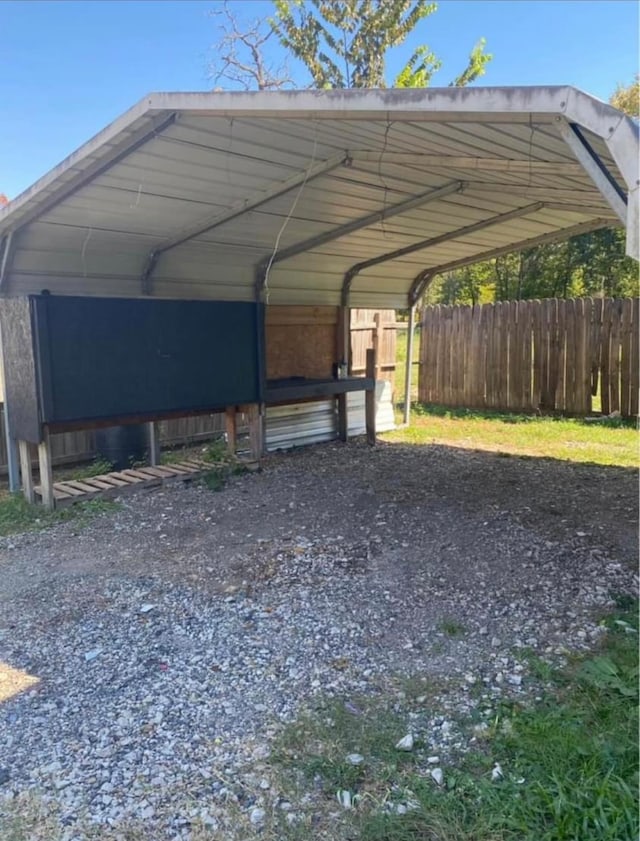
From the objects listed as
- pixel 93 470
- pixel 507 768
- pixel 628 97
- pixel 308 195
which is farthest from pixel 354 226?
pixel 628 97

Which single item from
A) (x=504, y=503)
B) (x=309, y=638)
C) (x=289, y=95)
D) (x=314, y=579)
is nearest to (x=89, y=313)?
(x=289, y=95)

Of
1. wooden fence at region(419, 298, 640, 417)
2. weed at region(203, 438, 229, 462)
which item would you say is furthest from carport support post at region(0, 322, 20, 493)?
wooden fence at region(419, 298, 640, 417)

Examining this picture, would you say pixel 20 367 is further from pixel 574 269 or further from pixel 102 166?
pixel 574 269

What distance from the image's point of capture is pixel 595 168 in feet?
7.93

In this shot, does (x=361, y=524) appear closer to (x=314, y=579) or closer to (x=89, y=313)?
(x=314, y=579)

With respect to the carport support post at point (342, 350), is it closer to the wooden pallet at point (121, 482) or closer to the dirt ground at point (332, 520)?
the dirt ground at point (332, 520)

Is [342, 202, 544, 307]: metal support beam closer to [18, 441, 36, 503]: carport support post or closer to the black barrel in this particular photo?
the black barrel

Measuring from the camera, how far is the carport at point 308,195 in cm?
283

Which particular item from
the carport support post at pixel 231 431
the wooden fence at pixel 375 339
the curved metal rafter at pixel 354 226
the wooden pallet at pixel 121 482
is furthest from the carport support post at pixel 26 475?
the wooden fence at pixel 375 339

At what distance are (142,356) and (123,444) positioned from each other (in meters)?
1.66

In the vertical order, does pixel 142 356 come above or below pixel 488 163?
below

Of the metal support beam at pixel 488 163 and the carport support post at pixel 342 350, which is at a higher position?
the metal support beam at pixel 488 163

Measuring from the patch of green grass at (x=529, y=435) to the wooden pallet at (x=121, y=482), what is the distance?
3316mm

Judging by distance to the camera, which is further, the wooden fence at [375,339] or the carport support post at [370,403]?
the wooden fence at [375,339]
